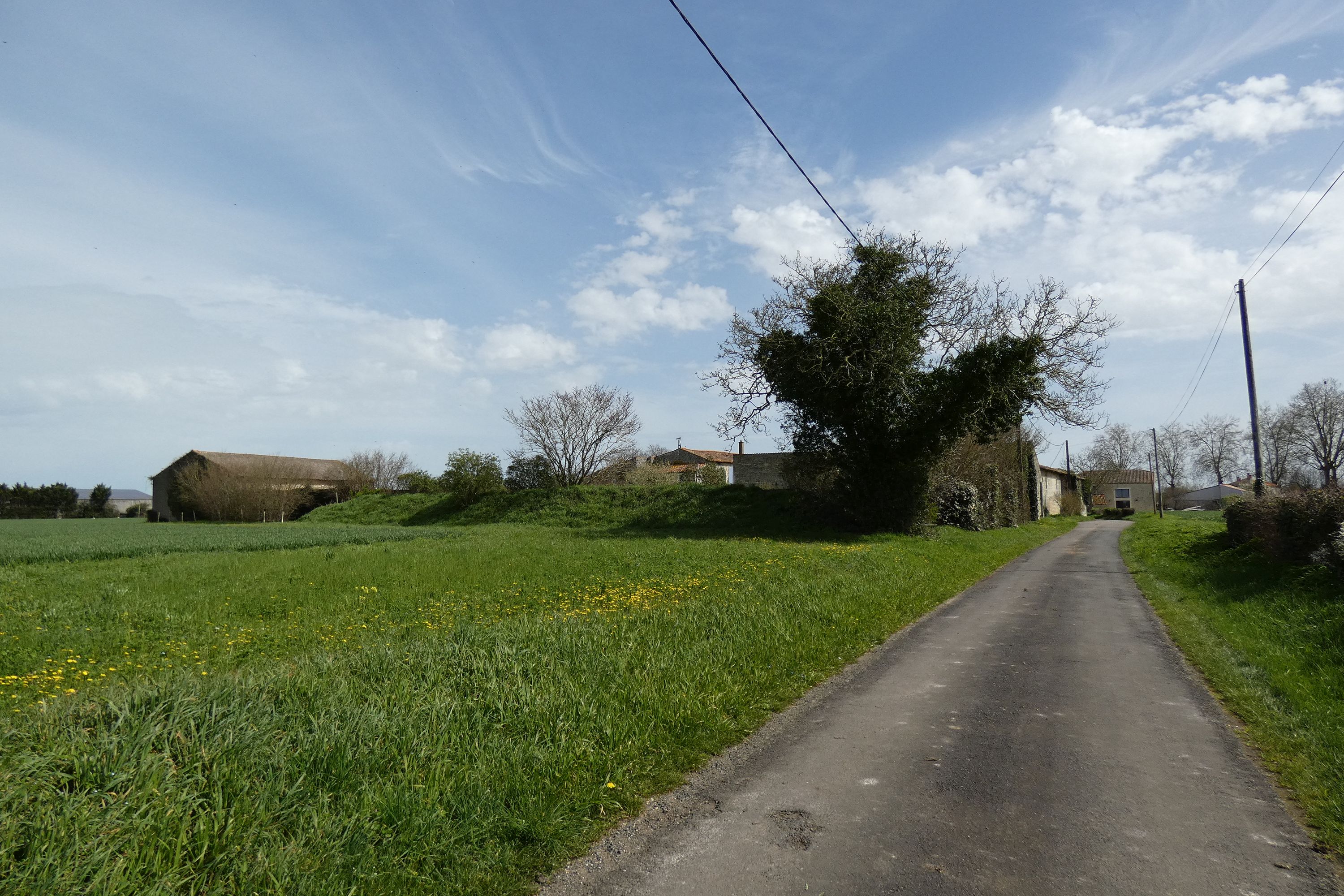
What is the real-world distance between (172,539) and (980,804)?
3147 centimetres

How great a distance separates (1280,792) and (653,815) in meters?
4.06

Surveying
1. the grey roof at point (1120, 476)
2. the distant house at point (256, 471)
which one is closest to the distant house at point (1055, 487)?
the grey roof at point (1120, 476)

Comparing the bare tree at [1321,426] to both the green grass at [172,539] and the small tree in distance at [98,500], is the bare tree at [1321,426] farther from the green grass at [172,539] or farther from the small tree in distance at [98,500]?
the small tree in distance at [98,500]

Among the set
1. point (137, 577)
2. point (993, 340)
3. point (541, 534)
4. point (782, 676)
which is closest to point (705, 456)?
point (541, 534)

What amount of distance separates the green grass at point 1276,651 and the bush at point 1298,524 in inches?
14.5

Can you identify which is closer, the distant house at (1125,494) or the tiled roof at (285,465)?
the tiled roof at (285,465)

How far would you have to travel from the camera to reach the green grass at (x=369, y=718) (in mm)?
3246

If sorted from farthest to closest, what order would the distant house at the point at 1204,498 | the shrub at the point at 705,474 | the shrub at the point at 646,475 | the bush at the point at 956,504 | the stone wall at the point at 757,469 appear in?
1. the distant house at the point at 1204,498
2. the stone wall at the point at 757,469
3. the shrub at the point at 705,474
4. the shrub at the point at 646,475
5. the bush at the point at 956,504

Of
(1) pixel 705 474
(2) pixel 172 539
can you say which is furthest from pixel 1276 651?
(1) pixel 705 474

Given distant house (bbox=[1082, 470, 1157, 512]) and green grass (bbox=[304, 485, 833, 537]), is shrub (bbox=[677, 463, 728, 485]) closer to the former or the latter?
green grass (bbox=[304, 485, 833, 537])

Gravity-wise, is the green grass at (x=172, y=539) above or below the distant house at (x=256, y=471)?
below

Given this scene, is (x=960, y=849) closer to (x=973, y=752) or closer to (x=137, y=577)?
(x=973, y=752)

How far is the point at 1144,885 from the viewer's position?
352 cm

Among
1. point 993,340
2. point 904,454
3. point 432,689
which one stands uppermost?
point 993,340
